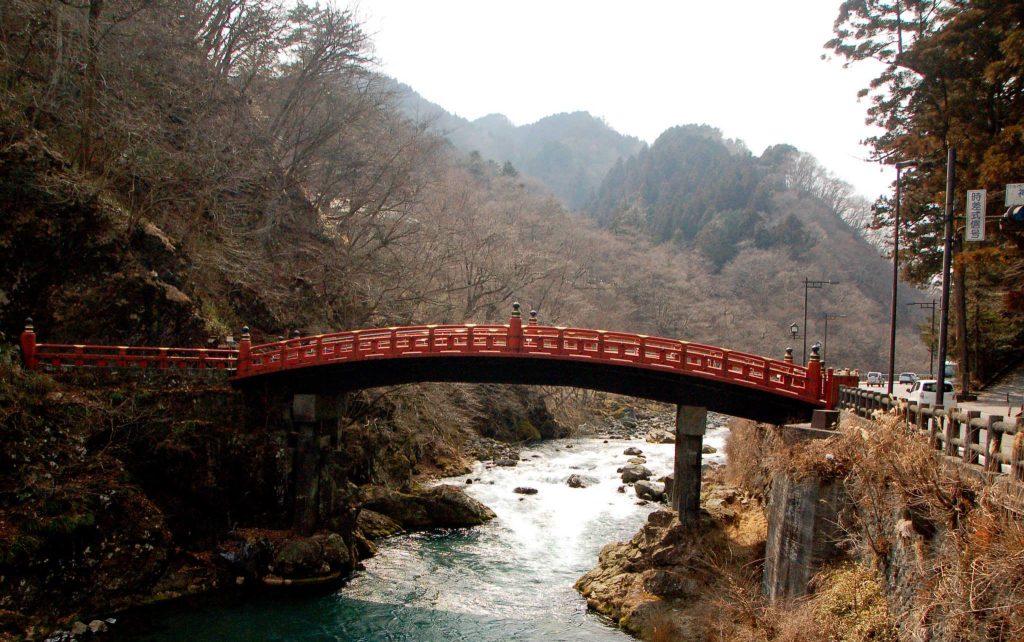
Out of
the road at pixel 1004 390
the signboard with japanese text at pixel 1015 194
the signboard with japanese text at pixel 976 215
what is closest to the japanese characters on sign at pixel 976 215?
the signboard with japanese text at pixel 976 215

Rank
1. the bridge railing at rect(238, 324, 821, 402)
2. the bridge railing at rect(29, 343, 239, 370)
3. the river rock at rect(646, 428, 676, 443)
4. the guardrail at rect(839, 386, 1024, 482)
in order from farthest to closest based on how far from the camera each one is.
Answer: the river rock at rect(646, 428, 676, 443), the bridge railing at rect(29, 343, 239, 370), the bridge railing at rect(238, 324, 821, 402), the guardrail at rect(839, 386, 1024, 482)

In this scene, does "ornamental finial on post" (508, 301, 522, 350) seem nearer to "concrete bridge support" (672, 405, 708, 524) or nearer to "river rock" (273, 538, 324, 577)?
"concrete bridge support" (672, 405, 708, 524)

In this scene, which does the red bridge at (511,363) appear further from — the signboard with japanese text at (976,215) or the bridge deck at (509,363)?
the signboard with japanese text at (976,215)

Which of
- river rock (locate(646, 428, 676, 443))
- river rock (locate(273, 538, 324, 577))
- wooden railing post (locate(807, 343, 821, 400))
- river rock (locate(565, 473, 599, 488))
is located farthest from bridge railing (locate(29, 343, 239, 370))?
river rock (locate(646, 428, 676, 443))

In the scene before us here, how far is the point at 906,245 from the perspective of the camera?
94.7ft

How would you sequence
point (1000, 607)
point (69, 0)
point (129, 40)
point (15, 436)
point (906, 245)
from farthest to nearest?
point (906, 245)
point (129, 40)
point (69, 0)
point (15, 436)
point (1000, 607)

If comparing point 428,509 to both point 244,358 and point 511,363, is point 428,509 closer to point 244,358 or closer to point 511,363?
point 511,363

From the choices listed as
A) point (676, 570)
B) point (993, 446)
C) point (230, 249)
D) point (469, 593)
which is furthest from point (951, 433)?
point (230, 249)

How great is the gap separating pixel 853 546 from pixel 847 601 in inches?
46.1

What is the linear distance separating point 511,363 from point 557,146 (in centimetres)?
15139

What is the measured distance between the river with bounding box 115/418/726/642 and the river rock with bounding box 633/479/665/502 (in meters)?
0.61

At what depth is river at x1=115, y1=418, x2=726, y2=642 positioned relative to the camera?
16891 mm

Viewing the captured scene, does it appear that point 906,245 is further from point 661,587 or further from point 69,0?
point 69,0

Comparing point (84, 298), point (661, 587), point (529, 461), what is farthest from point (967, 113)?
point (84, 298)
